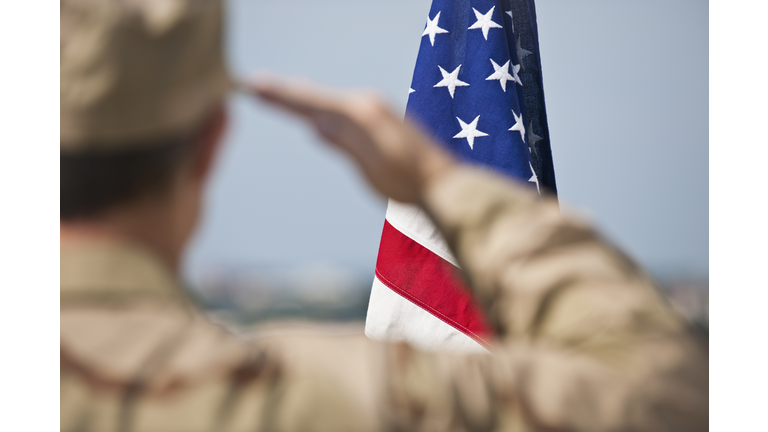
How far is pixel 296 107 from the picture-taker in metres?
0.67

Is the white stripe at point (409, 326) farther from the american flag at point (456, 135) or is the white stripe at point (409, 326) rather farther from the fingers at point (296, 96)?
the fingers at point (296, 96)

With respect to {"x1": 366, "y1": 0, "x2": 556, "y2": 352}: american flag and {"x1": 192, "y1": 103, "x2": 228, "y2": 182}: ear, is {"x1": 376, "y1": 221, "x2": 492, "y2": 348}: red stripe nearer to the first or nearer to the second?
{"x1": 366, "y1": 0, "x2": 556, "y2": 352}: american flag

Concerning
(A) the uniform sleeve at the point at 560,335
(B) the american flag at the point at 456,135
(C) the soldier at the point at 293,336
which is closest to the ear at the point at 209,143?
(C) the soldier at the point at 293,336

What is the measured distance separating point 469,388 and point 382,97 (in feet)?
1.07

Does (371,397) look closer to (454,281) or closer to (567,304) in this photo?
(567,304)

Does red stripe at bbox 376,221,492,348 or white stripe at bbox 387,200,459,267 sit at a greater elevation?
white stripe at bbox 387,200,459,267

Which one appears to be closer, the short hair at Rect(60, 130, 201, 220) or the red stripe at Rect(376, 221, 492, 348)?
the short hair at Rect(60, 130, 201, 220)

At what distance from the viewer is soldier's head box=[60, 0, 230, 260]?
2.07 feet

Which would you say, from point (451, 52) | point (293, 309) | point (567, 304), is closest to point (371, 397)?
point (567, 304)

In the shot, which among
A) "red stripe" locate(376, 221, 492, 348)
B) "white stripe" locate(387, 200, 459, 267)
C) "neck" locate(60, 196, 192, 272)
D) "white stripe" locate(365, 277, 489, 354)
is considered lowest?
"white stripe" locate(365, 277, 489, 354)

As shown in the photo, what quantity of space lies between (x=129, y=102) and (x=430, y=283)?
1.20 metres

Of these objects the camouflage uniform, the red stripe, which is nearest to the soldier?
the camouflage uniform

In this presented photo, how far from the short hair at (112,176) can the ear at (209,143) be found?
0.10ft

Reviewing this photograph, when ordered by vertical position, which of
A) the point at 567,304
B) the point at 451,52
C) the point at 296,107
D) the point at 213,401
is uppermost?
the point at 451,52
